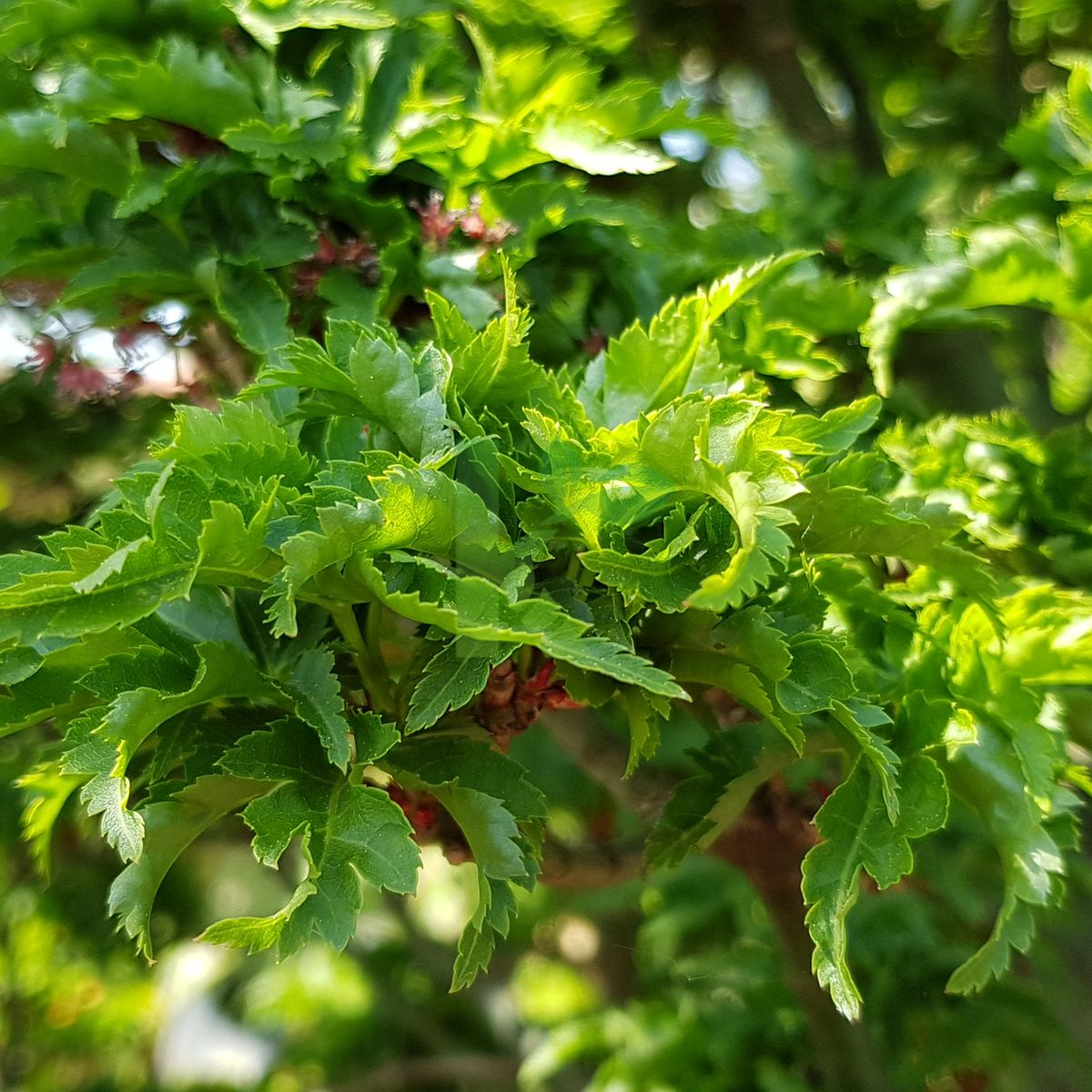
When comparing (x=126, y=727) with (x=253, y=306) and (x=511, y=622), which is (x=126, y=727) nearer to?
(x=511, y=622)

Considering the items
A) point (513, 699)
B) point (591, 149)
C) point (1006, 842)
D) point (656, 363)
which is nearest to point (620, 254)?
point (591, 149)

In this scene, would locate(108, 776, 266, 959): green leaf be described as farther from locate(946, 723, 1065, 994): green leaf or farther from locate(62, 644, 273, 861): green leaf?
locate(946, 723, 1065, 994): green leaf

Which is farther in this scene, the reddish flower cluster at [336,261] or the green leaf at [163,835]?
the reddish flower cluster at [336,261]

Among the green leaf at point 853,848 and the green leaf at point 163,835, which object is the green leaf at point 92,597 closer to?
the green leaf at point 163,835

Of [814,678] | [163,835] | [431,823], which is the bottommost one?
[431,823]

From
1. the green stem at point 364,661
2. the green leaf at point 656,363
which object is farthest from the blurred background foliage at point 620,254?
the green stem at point 364,661

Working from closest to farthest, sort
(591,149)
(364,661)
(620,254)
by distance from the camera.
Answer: (364,661), (591,149), (620,254)
